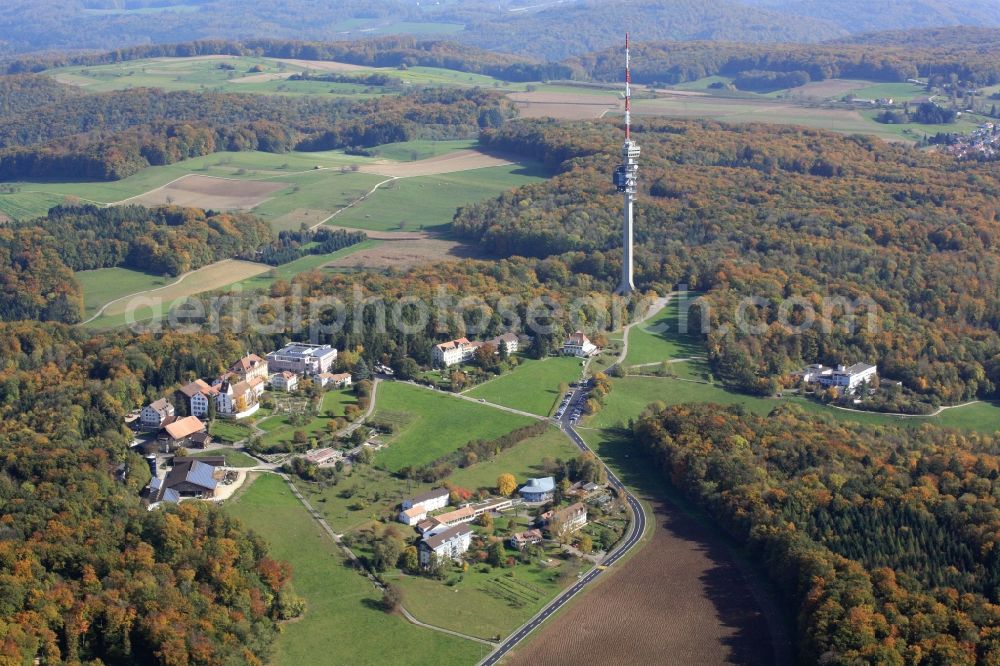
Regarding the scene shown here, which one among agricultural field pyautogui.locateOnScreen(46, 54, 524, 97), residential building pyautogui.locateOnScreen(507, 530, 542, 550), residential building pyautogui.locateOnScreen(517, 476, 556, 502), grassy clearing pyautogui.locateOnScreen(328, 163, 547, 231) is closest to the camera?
residential building pyautogui.locateOnScreen(507, 530, 542, 550)

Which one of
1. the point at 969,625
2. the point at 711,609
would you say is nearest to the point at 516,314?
the point at 711,609

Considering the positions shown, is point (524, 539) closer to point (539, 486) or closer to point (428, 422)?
point (539, 486)

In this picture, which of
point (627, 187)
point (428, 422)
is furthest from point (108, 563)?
point (627, 187)

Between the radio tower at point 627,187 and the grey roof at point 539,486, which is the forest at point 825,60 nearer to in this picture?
the radio tower at point 627,187

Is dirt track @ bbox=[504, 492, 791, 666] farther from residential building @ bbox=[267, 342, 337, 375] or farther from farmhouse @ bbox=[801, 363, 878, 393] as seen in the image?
residential building @ bbox=[267, 342, 337, 375]

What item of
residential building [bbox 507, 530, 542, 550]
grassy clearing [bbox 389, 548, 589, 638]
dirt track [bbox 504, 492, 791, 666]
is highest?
residential building [bbox 507, 530, 542, 550]

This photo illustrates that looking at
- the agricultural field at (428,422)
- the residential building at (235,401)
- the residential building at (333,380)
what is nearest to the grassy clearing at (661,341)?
the agricultural field at (428,422)

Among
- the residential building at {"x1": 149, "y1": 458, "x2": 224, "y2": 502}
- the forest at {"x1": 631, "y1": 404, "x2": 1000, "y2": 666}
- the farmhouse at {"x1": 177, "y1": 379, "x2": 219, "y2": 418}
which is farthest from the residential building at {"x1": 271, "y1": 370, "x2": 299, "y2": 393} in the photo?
the forest at {"x1": 631, "y1": 404, "x2": 1000, "y2": 666}
